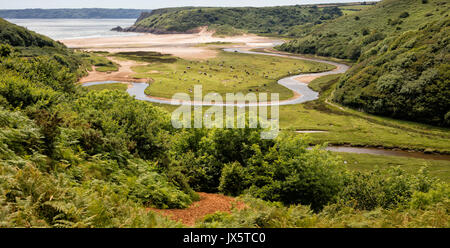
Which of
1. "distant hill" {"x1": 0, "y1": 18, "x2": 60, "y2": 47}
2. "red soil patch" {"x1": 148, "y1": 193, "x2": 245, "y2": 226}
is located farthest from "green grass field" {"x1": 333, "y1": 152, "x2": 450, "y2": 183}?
"distant hill" {"x1": 0, "y1": 18, "x2": 60, "y2": 47}

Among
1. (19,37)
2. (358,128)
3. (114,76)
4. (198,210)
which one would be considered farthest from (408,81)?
(19,37)

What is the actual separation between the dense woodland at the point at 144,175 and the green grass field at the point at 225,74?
269 ft

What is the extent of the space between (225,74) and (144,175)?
133 metres

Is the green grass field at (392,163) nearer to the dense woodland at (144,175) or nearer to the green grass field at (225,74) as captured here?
the dense woodland at (144,175)

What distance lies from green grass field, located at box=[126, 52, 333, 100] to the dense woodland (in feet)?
269

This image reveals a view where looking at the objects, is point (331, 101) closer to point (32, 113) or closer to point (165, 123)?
point (165, 123)

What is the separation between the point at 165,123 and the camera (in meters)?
40.7

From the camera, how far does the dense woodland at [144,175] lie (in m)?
9.54

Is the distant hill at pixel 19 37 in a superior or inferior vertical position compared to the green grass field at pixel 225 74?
superior

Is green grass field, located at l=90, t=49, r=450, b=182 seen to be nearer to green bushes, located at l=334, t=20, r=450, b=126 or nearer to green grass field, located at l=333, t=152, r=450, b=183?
green grass field, located at l=333, t=152, r=450, b=183

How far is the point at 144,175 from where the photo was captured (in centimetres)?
1677

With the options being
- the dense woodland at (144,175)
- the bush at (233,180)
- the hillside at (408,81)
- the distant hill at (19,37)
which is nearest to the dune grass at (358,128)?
the hillside at (408,81)
